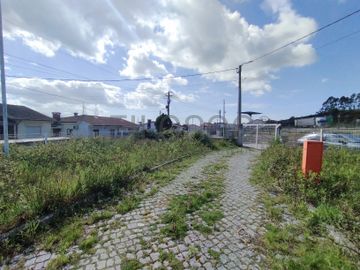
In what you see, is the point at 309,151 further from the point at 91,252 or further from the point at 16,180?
the point at 16,180

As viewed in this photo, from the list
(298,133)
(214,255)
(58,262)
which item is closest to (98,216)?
(58,262)

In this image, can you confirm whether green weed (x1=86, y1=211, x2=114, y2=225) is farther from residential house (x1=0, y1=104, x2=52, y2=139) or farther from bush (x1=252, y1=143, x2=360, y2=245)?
residential house (x1=0, y1=104, x2=52, y2=139)

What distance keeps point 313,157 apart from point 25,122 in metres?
28.8

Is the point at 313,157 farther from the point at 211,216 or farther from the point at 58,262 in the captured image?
the point at 58,262

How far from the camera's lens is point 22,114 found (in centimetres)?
2581

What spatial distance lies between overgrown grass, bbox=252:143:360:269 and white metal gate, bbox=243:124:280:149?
28.1ft

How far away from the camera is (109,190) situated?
549 centimetres

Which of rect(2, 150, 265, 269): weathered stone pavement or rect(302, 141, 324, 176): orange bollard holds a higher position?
rect(302, 141, 324, 176): orange bollard

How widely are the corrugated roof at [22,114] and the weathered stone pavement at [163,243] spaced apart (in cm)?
2598

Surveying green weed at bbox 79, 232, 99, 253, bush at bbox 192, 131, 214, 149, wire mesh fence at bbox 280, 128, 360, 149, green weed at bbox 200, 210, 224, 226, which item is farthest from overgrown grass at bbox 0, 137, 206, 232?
bush at bbox 192, 131, 214, 149

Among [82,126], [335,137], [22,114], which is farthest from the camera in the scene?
[82,126]

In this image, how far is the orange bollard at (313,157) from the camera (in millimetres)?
5773

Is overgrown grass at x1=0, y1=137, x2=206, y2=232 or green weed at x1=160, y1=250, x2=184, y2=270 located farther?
overgrown grass at x1=0, y1=137, x2=206, y2=232

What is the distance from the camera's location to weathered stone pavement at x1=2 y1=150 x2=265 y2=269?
2836 millimetres
